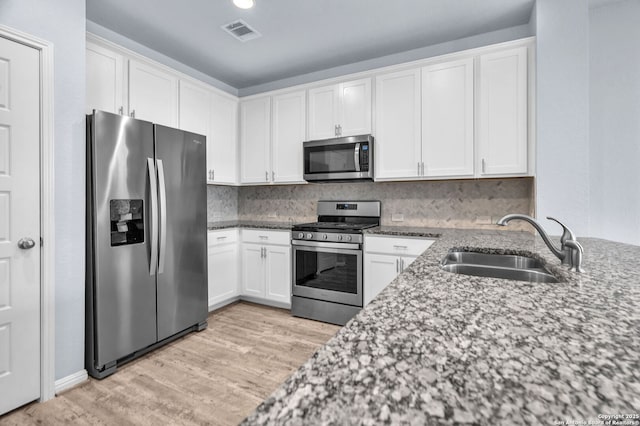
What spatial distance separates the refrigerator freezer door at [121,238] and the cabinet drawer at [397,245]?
1.84 metres

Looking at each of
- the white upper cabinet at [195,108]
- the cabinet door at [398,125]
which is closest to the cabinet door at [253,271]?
the white upper cabinet at [195,108]

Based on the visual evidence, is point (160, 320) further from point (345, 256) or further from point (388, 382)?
point (388, 382)

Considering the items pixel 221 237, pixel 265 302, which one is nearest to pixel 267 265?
pixel 265 302

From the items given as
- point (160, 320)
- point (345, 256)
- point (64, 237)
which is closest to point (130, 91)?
point (64, 237)

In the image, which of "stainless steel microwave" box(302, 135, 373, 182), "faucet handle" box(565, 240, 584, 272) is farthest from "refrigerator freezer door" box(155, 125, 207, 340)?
"faucet handle" box(565, 240, 584, 272)

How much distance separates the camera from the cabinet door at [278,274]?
11.0ft

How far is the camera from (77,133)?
2059 mm

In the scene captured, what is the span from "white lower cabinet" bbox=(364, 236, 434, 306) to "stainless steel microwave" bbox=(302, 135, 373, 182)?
675 millimetres

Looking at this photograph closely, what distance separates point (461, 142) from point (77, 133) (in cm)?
294

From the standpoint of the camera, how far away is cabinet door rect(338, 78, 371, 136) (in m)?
3.15

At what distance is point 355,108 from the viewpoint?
320cm

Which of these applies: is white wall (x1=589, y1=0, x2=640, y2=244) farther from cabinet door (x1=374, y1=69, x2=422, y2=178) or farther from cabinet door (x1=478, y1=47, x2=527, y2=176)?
cabinet door (x1=374, y1=69, x2=422, y2=178)

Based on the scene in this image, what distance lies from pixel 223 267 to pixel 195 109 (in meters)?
1.70

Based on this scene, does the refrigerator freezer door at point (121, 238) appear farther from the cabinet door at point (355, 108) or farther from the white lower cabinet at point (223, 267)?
the cabinet door at point (355, 108)
